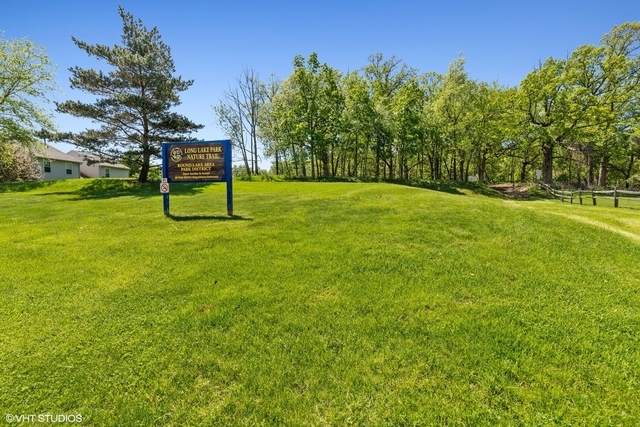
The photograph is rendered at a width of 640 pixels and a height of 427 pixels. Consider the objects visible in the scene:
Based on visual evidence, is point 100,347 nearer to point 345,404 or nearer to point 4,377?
point 4,377

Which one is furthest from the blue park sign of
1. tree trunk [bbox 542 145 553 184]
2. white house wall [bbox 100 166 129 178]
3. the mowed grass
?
white house wall [bbox 100 166 129 178]

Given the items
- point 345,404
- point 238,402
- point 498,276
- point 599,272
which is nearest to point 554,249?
point 599,272

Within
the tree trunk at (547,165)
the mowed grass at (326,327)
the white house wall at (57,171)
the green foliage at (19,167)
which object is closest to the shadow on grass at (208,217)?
the mowed grass at (326,327)

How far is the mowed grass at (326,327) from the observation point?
8.07 feet

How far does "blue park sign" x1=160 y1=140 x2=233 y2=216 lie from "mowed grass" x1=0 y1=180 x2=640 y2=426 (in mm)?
2183

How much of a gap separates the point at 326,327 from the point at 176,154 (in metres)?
7.09

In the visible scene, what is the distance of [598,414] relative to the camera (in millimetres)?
2359

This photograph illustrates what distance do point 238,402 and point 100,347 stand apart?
5.89 ft

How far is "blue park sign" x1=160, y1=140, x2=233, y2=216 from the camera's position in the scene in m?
8.06

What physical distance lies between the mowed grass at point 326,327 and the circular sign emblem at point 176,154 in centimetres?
267

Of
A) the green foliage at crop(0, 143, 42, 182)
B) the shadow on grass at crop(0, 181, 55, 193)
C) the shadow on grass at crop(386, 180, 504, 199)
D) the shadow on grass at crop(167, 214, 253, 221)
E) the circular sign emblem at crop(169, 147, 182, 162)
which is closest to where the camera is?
the shadow on grass at crop(167, 214, 253, 221)

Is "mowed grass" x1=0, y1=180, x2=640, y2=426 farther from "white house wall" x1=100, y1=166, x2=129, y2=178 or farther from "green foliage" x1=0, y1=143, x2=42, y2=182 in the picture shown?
"white house wall" x1=100, y1=166, x2=129, y2=178

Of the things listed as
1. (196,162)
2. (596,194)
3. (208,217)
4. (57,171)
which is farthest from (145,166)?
(596,194)

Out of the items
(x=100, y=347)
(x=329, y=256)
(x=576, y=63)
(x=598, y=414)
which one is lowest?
(x=598, y=414)
